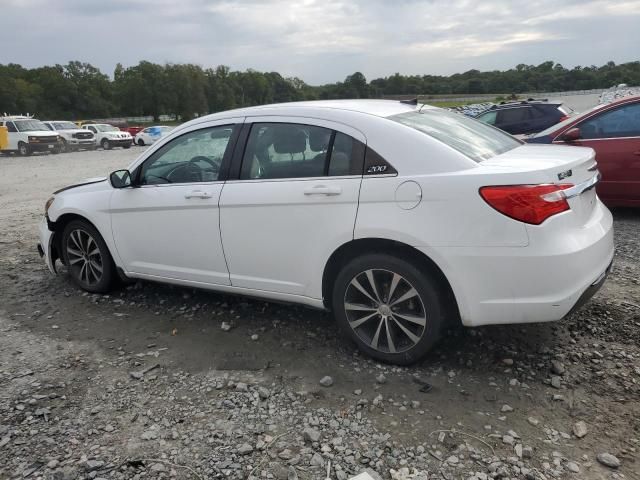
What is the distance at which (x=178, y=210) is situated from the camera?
4176 millimetres

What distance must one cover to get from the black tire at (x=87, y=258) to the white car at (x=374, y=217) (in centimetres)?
43

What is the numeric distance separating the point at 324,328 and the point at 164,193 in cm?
169

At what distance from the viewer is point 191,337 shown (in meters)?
4.13

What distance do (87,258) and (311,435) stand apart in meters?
3.24

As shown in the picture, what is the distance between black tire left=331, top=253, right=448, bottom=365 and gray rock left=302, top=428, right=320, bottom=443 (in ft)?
2.60

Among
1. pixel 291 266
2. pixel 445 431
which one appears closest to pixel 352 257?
pixel 291 266

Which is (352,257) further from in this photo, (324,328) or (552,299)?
(552,299)

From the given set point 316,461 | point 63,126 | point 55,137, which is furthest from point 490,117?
point 63,126

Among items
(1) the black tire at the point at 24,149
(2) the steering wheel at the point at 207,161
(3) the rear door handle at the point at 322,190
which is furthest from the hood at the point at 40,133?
(3) the rear door handle at the point at 322,190

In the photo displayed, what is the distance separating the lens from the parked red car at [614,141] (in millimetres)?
6625

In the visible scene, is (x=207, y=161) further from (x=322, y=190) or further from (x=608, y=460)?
(x=608, y=460)

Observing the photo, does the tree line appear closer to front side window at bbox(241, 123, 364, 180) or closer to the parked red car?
the parked red car

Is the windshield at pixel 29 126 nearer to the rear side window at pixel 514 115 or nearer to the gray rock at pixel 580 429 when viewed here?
the rear side window at pixel 514 115

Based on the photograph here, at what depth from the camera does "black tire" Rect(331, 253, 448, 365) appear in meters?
3.23
